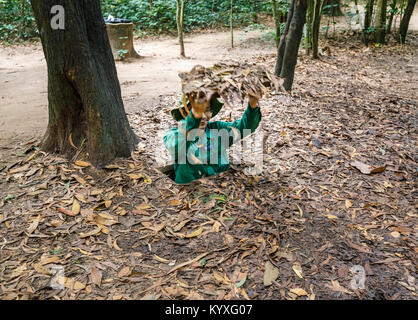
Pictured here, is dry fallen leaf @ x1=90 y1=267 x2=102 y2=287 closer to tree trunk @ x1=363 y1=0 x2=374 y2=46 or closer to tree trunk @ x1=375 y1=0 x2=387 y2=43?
tree trunk @ x1=363 y1=0 x2=374 y2=46

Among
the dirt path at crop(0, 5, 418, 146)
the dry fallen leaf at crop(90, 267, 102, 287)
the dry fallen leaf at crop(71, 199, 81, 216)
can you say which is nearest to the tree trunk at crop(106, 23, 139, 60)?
the dirt path at crop(0, 5, 418, 146)

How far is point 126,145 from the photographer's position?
3.37 meters

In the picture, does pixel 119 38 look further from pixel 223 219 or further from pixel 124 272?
pixel 124 272

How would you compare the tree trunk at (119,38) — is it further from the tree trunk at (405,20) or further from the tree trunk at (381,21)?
the tree trunk at (405,20)

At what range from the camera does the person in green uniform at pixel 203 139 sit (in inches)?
113

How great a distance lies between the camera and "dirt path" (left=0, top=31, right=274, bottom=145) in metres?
4.32

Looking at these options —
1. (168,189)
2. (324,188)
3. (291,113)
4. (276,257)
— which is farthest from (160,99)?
(276,257)

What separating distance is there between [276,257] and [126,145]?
1.87m

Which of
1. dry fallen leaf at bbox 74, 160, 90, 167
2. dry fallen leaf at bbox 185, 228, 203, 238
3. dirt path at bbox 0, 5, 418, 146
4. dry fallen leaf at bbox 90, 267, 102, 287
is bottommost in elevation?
dry fallen leaf at bbox 90, 267, 102, 287

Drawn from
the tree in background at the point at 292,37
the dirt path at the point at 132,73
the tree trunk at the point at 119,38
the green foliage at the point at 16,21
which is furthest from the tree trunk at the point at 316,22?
the green foliage at the point at 16,21

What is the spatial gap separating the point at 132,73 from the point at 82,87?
513 cm

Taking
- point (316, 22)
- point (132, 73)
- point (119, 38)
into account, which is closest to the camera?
point (132, 73)

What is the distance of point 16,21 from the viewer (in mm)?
11977

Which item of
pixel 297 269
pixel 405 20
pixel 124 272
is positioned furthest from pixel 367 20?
pixel 124 272
